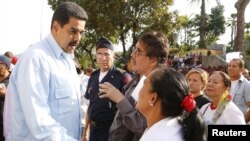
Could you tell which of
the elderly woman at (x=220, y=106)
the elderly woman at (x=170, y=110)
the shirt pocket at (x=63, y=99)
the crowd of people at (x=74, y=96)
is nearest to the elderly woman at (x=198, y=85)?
the elderly woman at (x=220, y=106)

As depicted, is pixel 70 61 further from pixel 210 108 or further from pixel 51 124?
pixel 210 108

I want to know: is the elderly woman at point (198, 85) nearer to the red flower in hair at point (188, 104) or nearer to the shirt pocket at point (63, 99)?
the shirt pocket at point (63, 99)

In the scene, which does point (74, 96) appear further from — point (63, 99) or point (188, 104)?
point (188, 104)

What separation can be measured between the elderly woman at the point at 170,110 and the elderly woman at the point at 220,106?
5.54ft

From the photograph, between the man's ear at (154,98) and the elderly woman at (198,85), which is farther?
the elderly woman at (198,85)

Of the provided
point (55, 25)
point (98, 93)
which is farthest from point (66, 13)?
point (98, 93)

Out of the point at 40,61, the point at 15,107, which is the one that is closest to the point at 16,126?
the point at 15,107

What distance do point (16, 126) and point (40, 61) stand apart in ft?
1.46

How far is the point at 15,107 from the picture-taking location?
2.54 metres

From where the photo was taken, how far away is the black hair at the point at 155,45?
3023 millimetres

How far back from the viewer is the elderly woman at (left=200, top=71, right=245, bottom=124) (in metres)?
3.81

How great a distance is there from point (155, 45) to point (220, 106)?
131 cm

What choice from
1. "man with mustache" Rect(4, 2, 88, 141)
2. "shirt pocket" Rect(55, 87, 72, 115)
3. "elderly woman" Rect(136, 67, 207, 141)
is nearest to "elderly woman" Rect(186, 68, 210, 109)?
"man with mustache" Rect(4, 2, 88, 141)

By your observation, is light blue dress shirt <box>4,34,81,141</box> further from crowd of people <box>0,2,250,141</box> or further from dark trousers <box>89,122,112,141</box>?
dark trousers <box>89,122,112,141</box>
